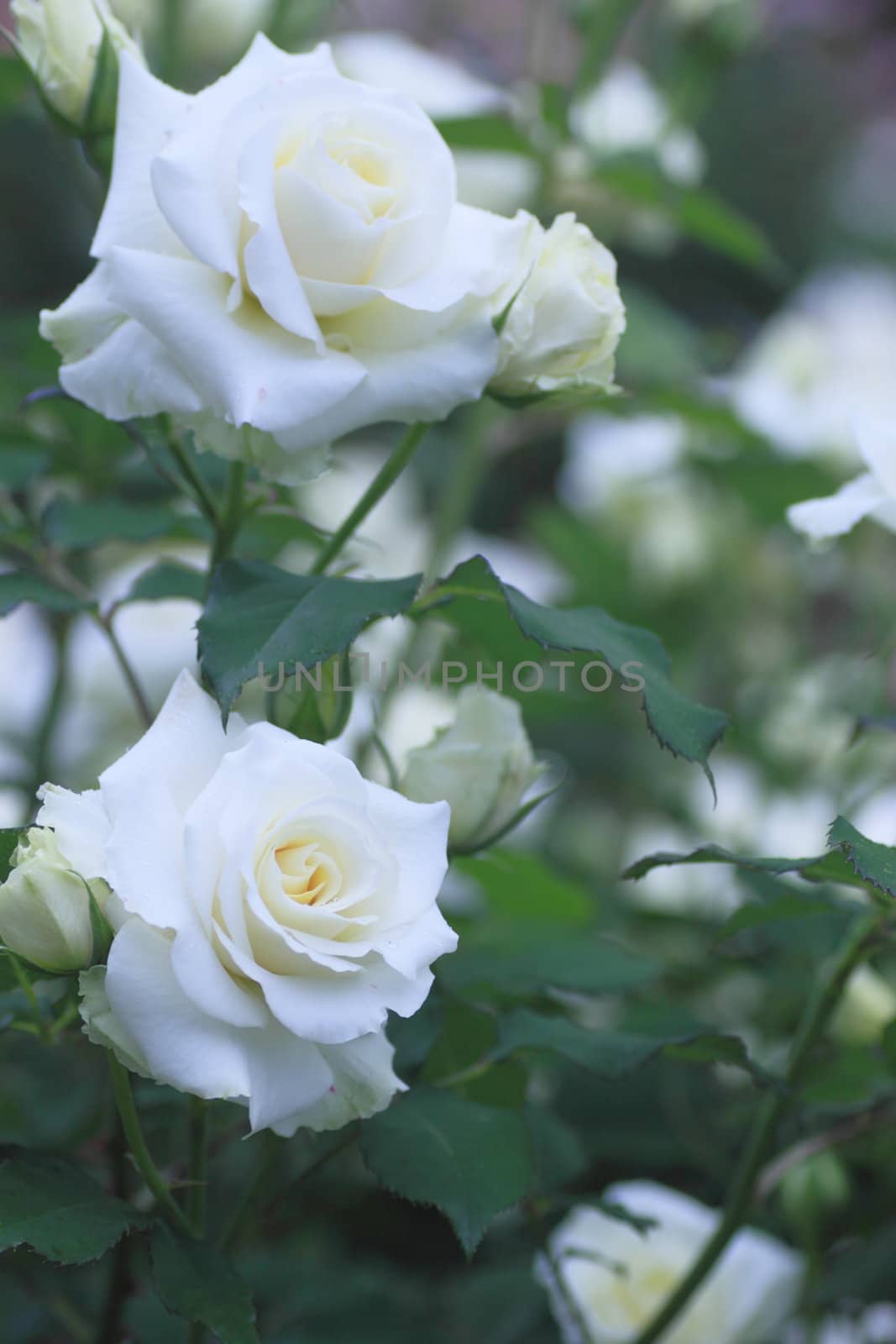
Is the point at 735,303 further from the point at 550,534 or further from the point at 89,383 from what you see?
the point at 89,383

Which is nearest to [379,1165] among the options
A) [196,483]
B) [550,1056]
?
[550,1056]

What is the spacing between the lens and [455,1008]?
0.61 m

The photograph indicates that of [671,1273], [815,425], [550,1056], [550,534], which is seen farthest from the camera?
[550,534]

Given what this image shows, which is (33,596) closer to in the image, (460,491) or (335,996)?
(335,996)

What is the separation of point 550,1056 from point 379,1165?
0.38 feet

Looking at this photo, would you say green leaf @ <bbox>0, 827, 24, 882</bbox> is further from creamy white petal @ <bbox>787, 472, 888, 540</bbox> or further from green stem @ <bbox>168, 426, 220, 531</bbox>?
Answer: creamy white petal @ <bbox>787, 472, 888, 540</bbox>

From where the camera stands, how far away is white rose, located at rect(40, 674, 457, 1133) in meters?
0.40

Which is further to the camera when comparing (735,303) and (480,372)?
(735,303)

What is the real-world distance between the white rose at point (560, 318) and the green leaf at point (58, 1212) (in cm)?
33

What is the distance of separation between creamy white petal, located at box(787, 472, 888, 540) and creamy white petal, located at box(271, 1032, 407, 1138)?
29 cm

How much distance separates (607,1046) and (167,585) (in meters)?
0.29

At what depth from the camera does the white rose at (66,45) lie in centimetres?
54

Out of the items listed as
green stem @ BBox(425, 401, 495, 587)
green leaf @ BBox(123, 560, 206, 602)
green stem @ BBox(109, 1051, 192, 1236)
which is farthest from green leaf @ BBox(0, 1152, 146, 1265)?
green stem @ BBox(425, 401, 495, 587)

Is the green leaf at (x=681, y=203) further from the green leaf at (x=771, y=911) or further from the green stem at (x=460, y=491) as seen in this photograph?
the green leaf at (x=771, y=911)
